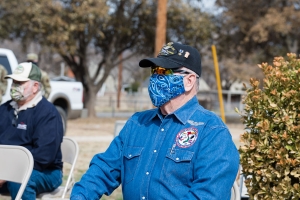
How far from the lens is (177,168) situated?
9.22ft

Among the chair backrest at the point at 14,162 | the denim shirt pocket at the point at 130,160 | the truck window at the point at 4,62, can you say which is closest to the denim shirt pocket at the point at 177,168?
the denim shirt pocket at the point at 130,160

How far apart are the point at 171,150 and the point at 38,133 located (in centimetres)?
203

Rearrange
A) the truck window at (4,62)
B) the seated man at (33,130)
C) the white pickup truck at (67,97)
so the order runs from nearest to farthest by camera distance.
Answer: the seated man at (33,130)
the truck window at (4,62)
the white pickup truck at (67,97)

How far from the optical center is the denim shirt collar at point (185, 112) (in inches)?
116

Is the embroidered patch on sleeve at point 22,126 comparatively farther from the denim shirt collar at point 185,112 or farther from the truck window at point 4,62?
the truck window at point 4,62

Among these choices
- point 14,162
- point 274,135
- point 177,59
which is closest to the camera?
point 177,59

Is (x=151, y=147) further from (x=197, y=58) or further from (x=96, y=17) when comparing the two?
(x=96, y=17)

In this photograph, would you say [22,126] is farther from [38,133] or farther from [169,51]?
[169,51]

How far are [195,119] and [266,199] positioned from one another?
148 centimetres

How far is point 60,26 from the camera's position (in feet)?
65.7

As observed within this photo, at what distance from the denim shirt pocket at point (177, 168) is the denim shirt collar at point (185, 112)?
20cm

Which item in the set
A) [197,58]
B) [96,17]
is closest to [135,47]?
[96,17]

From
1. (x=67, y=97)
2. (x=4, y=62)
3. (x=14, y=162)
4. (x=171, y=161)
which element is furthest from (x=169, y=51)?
(x=67, y=97)

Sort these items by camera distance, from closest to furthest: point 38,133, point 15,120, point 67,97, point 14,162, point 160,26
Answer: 1. point 14,162
2. point 38,133
3. point 15,120
4. point 160,26
5. point 67,97
